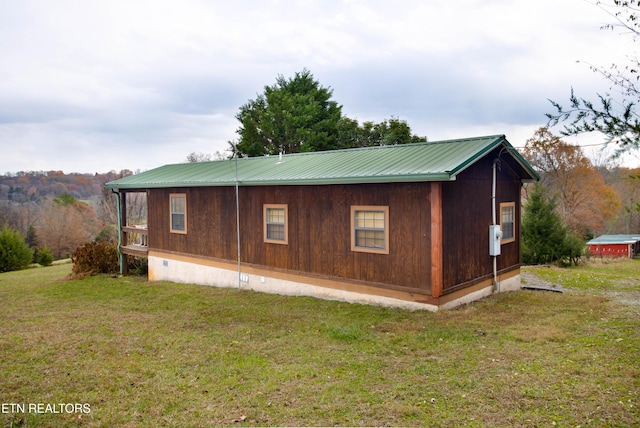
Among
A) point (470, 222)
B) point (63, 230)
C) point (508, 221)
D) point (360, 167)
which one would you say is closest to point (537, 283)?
point (508, 221)

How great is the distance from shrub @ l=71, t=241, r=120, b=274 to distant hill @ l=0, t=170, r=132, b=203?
4036 cm

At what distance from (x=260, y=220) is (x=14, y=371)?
6.38m

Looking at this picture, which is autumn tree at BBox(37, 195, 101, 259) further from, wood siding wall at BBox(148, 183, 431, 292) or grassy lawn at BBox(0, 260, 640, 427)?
grassy lawn at BBox(0, 260, 640, 427)

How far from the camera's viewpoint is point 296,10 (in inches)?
500

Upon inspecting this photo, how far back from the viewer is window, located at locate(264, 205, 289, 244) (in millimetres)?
10641

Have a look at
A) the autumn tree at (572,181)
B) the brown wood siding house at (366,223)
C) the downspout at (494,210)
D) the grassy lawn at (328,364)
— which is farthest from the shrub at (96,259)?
the autumn tree at (572,181)

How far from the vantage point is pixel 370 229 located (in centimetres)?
897

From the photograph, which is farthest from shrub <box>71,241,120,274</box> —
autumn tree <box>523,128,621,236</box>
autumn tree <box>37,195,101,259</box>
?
autumn tree <box>523,128,621,236</box>

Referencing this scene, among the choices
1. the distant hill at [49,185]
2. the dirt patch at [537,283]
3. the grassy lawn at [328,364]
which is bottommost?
the dirt patch at [537,283]

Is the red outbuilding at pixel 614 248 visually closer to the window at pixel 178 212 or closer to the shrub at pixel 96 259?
the window at pixel 178 212

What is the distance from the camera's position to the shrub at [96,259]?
620 inches

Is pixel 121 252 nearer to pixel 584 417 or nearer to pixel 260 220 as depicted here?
pixel 260 220

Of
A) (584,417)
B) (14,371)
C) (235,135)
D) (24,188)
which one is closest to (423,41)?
(584,417)

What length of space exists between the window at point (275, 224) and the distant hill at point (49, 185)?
4782cm
